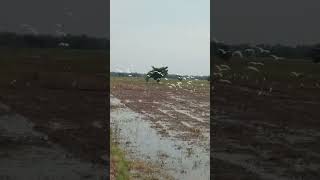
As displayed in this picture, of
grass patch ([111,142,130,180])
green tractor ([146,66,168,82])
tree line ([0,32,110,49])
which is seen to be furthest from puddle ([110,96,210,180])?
green tractor ([146,66,168,82])

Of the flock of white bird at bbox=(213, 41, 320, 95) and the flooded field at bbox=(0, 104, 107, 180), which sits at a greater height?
the flock of white bird at bbox=(213, 41, 320, 95)

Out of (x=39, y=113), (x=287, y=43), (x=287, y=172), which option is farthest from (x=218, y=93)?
(x=287, y=172)

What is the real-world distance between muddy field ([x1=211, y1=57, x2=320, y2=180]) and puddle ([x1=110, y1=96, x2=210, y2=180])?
2.29 feet

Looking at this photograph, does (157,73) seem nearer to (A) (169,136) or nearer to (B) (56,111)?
(B) (56,111)

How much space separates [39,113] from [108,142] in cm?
1040

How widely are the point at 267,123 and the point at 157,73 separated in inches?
2387

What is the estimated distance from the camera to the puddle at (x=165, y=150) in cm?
1806

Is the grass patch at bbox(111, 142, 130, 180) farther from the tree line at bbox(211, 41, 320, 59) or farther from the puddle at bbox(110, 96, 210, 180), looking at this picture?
the tree line at bbox(211, 41, 320, 59)

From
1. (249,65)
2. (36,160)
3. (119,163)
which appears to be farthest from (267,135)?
(249,65)

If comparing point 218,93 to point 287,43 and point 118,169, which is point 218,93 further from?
point 118,169

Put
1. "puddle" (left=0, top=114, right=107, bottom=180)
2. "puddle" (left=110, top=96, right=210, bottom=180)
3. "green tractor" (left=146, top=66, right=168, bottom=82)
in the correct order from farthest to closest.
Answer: "green tractor" (left=146, top=66, right=168, bottom=82) → "puddle" (left=110, top=96, right=210, bottom=180) → "puddle" (left=0, top=114, right=107, bottom=180)

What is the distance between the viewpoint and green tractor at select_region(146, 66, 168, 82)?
291 feet

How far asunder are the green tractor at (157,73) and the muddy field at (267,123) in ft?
105

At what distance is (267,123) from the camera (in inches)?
1216
